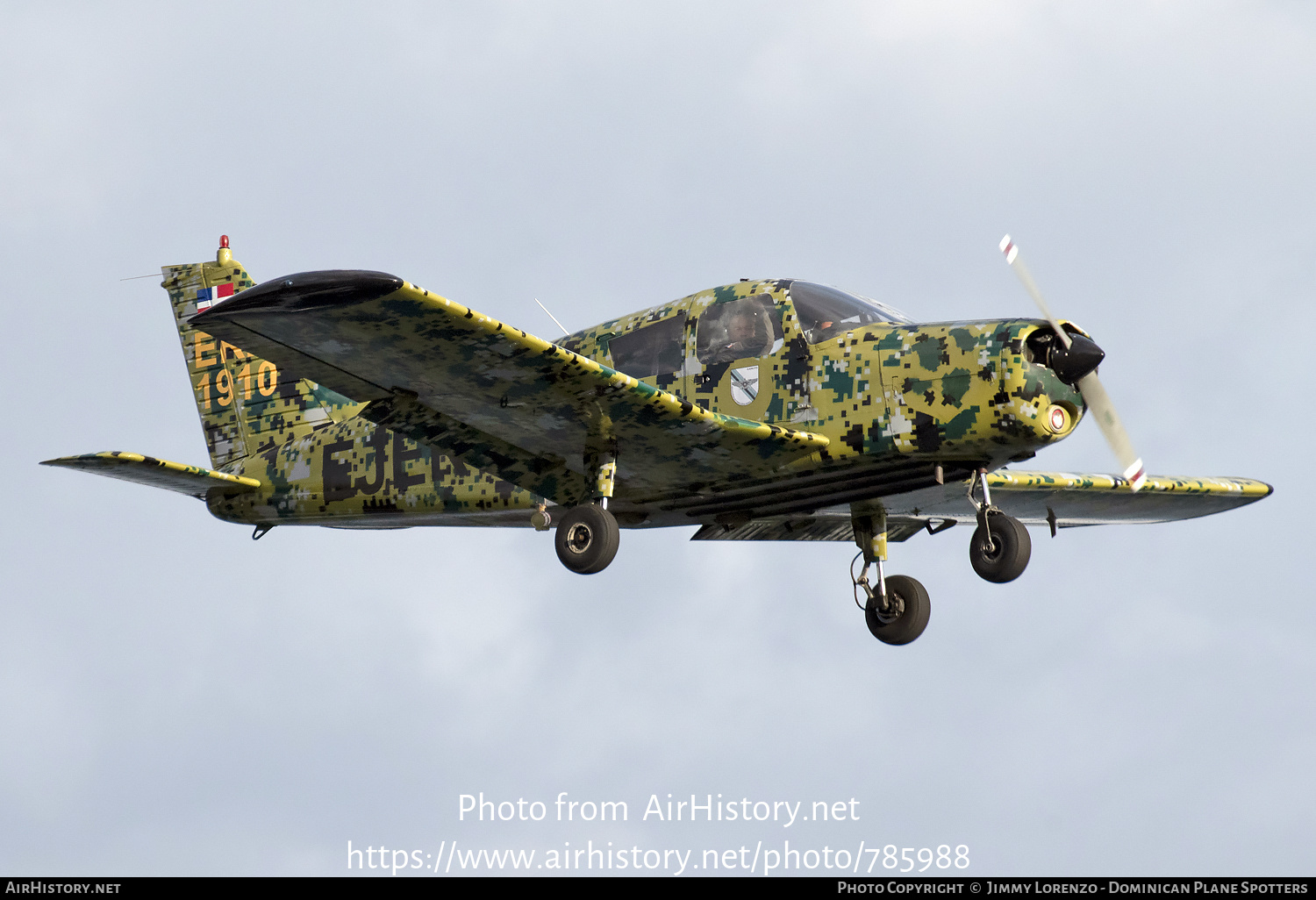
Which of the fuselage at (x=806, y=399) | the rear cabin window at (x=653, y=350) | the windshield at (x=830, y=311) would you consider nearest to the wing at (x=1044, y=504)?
the fuselage at (x=806, y=399)

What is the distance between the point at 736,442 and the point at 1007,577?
122 inches

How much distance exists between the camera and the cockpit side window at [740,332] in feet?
Answer: 61.6

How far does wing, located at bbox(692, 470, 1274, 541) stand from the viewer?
21047 millimetres

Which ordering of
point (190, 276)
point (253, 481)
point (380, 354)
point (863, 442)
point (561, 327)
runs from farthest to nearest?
point (190, 276), point (253, 481), point (561, 327), point (863, 442), point (380, 354)

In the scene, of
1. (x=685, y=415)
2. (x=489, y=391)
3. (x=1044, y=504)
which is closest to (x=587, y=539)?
(x=685, y=415)

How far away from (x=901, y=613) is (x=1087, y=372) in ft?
13.5

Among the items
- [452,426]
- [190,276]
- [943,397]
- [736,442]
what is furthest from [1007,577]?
[190,276]

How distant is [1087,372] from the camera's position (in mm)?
17375

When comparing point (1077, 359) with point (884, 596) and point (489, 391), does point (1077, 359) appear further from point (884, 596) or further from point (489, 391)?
point (489, 391)

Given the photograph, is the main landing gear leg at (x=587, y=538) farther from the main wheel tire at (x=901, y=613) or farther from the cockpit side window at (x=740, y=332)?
the main wheel tire at (x=901, y=613)

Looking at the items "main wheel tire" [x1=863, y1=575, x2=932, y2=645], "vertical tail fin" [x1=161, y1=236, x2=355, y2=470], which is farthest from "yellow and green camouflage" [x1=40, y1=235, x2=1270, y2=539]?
"vertical tail fin" [x1=161, y1=236, x2=355, y2=470]

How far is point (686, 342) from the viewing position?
19.1m

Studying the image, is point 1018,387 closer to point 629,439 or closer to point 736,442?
point 736,442

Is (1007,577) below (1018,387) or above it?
below
